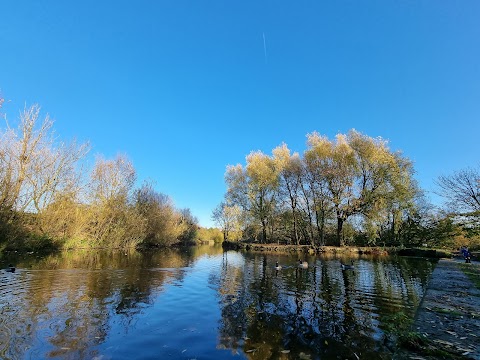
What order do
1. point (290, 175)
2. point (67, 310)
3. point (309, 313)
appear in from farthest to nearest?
point (290, 175), point (309, 313), point (67, 310)

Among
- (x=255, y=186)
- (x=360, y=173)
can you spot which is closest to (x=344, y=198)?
(x=360, y=173)

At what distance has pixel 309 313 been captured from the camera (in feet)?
30.5

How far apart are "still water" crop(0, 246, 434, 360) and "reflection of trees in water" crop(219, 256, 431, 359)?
29 millimetres

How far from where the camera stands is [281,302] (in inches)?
426

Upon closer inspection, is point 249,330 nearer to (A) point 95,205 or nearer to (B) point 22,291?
(B) point 22,291

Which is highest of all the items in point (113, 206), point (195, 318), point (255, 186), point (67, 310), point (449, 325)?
point (255, 186)

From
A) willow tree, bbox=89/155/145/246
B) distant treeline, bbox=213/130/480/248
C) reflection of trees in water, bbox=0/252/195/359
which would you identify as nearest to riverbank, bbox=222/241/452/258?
distant treeline, bbox=213/130/480/248

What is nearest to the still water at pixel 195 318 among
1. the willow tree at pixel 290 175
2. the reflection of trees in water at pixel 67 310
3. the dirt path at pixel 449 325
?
the reflection of trees in water at pixel 67 310

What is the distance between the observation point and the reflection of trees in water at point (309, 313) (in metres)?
6.54

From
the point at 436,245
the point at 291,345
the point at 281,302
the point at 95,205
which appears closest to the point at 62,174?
the point at 95,205

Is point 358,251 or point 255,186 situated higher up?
point 255,186

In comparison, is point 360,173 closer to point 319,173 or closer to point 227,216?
point 319,173

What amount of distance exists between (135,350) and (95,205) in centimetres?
3523

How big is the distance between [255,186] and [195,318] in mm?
44025
